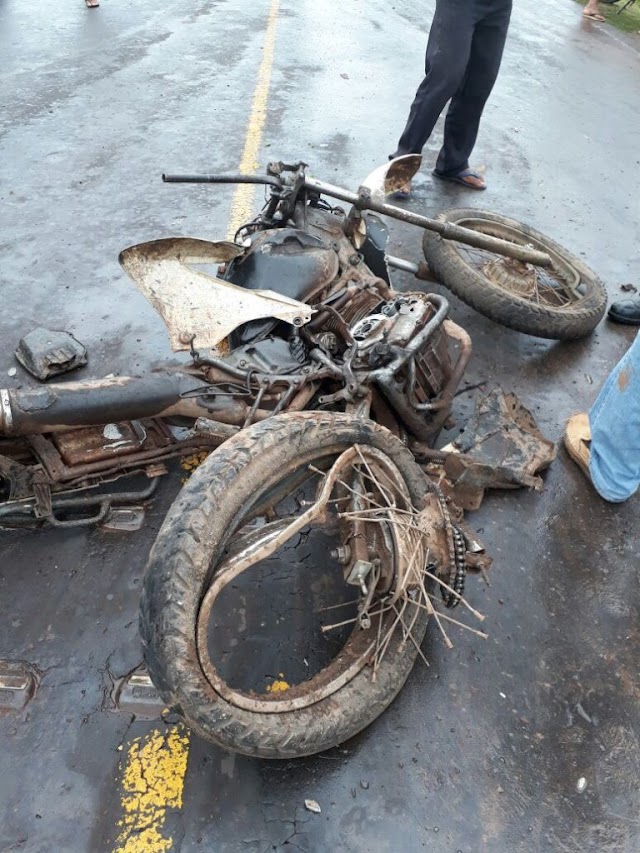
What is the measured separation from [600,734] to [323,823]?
109cm

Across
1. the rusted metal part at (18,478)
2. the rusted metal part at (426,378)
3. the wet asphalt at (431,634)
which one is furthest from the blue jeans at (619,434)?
the rusted metal part at (18,478)

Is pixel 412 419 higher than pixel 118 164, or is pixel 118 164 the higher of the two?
pixel 412 419

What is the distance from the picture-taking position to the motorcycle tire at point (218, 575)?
173cm

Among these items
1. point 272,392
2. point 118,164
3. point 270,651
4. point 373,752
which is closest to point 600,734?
point 373,752

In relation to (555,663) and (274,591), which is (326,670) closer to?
(274,591)

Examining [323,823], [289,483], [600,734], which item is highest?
[289,483]

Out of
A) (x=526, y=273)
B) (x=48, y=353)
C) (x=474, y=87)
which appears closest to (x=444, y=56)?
(x=474, y=87)

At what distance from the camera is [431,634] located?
8.23 ft

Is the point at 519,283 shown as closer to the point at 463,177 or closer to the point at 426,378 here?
the point at 426,378

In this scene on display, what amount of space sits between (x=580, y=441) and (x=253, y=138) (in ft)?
15.1

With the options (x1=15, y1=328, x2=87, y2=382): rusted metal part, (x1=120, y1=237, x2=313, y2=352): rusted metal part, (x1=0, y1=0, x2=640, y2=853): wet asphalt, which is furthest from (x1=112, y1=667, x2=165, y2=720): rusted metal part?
(x1=15, y1=328, x2=87, y2=382): rusted metal part

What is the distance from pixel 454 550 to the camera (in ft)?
7.55

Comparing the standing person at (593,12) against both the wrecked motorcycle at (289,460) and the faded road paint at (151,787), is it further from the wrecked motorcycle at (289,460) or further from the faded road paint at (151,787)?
the faded road paint at (151,787)

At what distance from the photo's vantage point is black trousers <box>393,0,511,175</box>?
15.3ft
